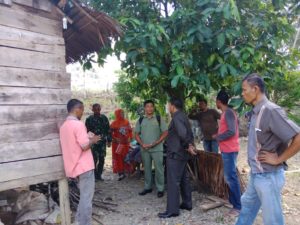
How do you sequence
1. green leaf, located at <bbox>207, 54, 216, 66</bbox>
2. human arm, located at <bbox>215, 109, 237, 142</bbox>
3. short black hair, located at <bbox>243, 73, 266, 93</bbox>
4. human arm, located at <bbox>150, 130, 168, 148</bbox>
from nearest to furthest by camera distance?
1. short black hair, located at <bbox>243, 73, 266, 93</bbox>
2. green leaf, located at <bbox>207, 54, 216, 66</bbox>
3. human arm, located at <bbox>215, 109, 237, 142</bbox>
4. human arm, located at <bbox>150, 130, 168, 148</bbox>

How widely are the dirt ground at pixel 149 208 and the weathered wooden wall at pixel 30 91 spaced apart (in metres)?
1.47

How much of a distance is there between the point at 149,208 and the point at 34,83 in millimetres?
2920

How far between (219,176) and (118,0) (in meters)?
3.50

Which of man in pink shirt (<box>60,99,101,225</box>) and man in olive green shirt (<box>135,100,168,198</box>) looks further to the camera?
man in olive green shirt (<box>135,100,168,198</box>)

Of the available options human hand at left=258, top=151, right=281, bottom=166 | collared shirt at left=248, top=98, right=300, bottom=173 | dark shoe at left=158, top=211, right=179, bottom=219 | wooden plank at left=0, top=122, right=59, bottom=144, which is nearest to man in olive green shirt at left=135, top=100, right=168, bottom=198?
dark shoe at left=158, top=211, right=179, bottom=219

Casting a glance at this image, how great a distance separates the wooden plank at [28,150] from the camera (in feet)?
12.8

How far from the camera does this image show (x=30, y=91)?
13.6 ft

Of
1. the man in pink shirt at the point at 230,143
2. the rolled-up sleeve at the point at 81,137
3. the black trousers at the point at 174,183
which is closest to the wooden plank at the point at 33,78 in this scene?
the rolled-up sleeve at the point at 81,137

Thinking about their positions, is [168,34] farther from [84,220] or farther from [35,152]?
[84,220]

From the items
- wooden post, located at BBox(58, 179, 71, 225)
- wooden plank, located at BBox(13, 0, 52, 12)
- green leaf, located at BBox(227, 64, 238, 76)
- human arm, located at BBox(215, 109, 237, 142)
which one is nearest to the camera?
wooden plank, located at BBox(13, 0, 52, 12)

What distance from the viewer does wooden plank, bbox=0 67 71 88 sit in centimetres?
391

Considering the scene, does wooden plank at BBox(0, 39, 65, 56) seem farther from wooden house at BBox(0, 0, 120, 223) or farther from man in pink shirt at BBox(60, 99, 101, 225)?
man in pink shirt at BBox(60, 99, 101, 225)

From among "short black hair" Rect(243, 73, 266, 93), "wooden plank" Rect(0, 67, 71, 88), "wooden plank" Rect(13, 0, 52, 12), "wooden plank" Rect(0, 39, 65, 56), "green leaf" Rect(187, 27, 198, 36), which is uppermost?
"wooden plank" Rect(13, 0, 52, 12)

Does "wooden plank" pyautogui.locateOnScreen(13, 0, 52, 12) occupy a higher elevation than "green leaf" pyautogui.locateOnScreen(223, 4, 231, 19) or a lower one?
higher
